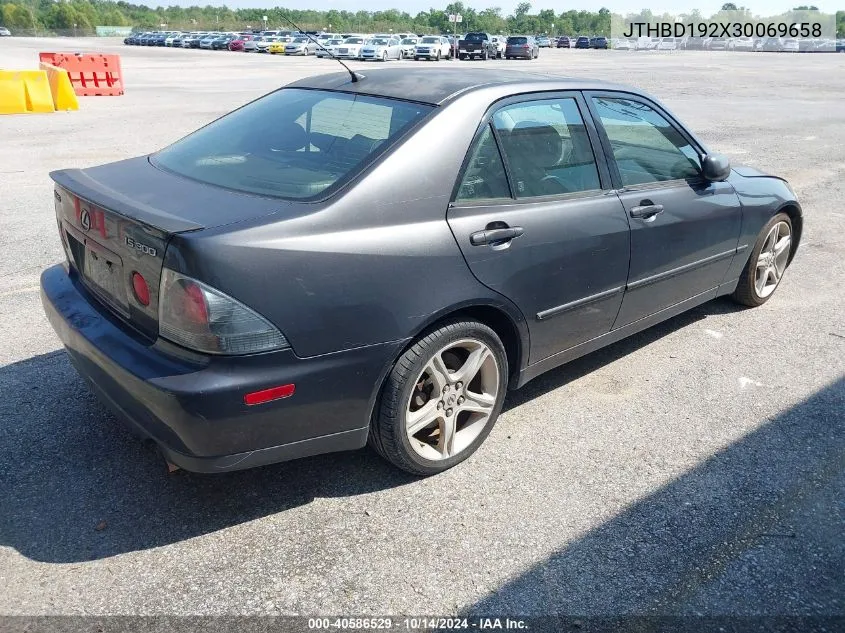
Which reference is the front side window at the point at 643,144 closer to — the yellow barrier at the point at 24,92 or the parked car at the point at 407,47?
the yellow barrier at the point at 24,92

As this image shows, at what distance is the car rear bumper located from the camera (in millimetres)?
2465

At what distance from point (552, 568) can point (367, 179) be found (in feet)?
5.29

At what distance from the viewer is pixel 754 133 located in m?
14.4

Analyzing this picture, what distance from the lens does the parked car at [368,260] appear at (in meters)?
2.51

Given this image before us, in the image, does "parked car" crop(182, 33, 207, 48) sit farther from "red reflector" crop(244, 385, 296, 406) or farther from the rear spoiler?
"red reflector" crop(244, 385, 296, 406)

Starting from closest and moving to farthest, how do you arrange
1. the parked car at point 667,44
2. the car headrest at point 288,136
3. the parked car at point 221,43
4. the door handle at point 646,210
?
the car headrest at point 288,136 < the door handle at point 646,210 < the parked car at point 221,43 < the parked car at point 667,44

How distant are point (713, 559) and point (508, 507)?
79 cm

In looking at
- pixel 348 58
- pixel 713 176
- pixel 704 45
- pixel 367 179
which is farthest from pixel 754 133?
pixel 704 45

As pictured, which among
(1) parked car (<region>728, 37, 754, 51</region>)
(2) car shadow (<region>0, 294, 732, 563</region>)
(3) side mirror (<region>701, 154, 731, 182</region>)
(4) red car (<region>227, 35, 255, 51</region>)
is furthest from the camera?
(1) parked car (<region>728, 37, 754, 51</region>)

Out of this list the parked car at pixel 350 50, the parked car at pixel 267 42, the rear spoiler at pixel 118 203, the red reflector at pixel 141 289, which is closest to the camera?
the rear spoiler at pixel 118 203

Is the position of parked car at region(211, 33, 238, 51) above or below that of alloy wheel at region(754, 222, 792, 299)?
above

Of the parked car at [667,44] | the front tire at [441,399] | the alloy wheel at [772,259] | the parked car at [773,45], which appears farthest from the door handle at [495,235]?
the parked car at [773,45]

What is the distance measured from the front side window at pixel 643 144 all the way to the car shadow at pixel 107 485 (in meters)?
2.05

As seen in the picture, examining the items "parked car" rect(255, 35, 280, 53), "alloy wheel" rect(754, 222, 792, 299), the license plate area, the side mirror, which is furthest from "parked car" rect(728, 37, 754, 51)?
the license plate area
